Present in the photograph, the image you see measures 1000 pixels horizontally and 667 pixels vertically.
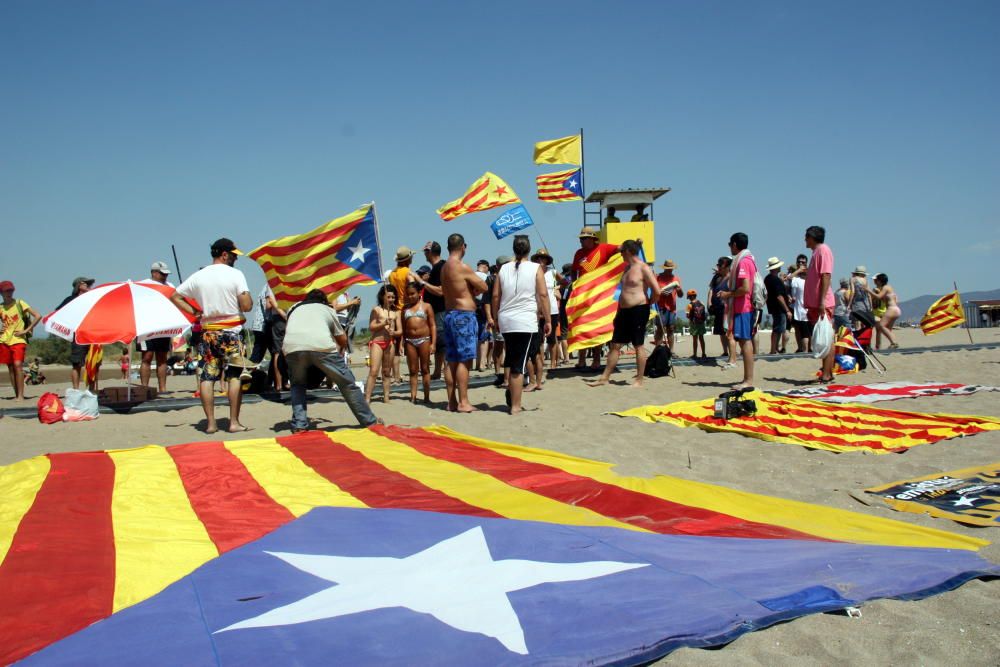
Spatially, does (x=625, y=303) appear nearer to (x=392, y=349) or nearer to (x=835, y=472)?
(x=392, y=349)

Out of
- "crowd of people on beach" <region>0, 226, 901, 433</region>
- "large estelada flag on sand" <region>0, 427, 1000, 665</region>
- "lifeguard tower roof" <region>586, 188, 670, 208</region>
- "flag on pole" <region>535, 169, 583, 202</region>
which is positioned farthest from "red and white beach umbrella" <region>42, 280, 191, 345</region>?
"lifeguard tower roof" <region>586, 188, 670, 208</region>

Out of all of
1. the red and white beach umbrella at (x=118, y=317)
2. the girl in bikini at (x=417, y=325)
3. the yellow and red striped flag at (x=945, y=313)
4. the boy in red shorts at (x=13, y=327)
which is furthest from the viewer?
the yellow and red striped flag at (x=945, y=313)

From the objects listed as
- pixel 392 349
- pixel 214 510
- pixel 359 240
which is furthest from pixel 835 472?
pixel 359 240

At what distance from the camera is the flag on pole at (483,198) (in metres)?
11.4

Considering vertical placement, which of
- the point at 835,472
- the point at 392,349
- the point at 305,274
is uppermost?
the point at 305,274

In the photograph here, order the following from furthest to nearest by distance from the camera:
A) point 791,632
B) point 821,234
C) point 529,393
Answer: point 529,393, point 821,234, point 791,632

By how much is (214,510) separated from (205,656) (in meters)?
2.11

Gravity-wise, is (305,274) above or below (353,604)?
above

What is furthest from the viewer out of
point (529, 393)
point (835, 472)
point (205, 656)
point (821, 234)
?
point (529, 393)

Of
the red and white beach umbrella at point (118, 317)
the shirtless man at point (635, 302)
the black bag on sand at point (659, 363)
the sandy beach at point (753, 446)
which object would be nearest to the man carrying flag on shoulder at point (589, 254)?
the shirtless man at point (635, 302)

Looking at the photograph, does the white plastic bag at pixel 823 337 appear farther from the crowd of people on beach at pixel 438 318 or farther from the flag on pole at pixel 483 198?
the flag on pole at pixel 483 198

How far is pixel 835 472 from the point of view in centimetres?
475

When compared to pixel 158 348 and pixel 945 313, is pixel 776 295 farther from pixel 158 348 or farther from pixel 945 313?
pixel 158 348

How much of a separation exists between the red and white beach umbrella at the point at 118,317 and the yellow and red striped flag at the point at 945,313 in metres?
14.0
